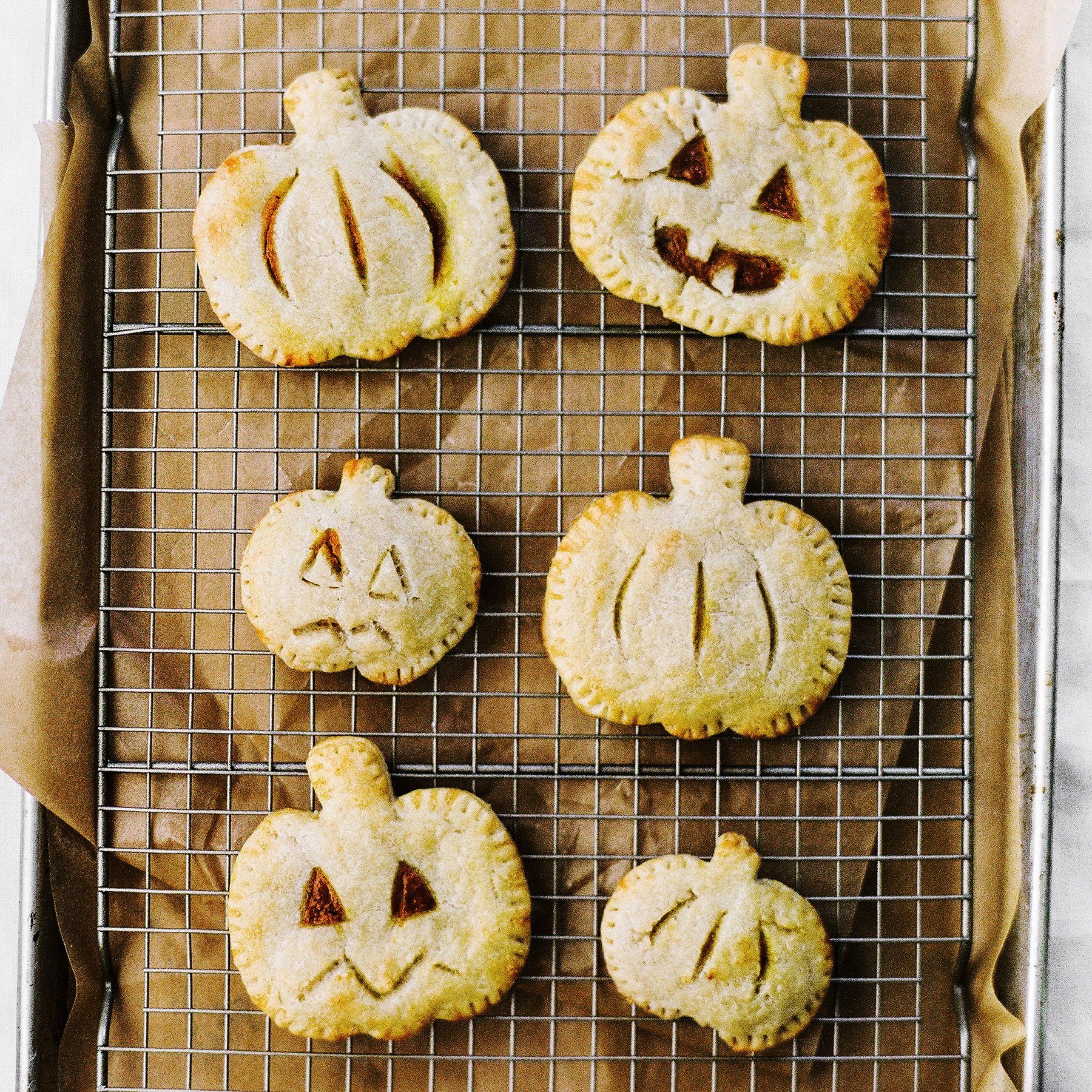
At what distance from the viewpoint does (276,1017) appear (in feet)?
7.51

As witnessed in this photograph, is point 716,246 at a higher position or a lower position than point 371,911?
higher

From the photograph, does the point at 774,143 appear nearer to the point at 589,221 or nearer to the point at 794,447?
the point at 589,221

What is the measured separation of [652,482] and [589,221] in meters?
0.61

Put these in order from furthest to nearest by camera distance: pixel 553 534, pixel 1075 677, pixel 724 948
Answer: pixel 1075 677
pixel 553 534
pixel 724 948

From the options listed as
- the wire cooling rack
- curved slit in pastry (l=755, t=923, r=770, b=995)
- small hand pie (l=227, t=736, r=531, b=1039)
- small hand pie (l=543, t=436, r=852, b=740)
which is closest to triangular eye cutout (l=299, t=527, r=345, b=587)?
the wire cooling rack

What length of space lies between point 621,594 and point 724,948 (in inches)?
31.8

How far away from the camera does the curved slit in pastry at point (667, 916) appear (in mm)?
2268

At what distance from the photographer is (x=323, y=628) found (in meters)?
2.28

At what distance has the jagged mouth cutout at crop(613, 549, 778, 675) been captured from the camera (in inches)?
88.9

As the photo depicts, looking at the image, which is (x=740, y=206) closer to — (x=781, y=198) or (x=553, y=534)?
(x=781, y=198)

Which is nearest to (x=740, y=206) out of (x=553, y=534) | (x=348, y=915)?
(x=553, y=534)

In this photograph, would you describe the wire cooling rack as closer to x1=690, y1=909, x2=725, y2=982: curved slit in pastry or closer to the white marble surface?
x1=690, y1=909, x2=725, y2=982: curved slit in pastry

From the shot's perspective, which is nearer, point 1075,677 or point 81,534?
point 81,534

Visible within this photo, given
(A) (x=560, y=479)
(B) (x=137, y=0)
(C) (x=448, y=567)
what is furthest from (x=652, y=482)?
(B) (x=137, y=0)
